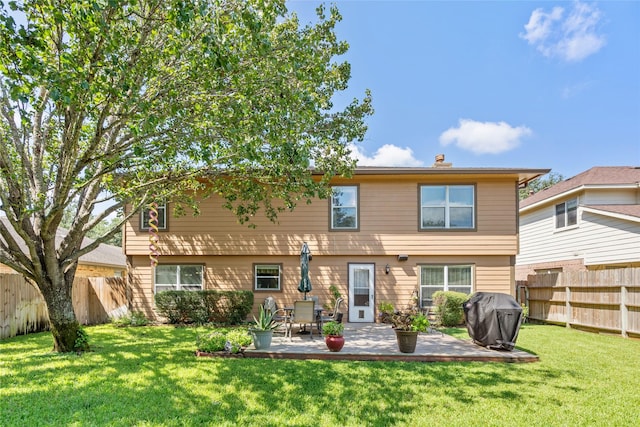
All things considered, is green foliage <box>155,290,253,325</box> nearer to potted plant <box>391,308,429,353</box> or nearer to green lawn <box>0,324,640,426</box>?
green lawn <box>0,324,640,426</box>

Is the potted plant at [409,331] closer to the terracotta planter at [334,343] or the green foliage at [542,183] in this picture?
the terracotta planter at [334,343]

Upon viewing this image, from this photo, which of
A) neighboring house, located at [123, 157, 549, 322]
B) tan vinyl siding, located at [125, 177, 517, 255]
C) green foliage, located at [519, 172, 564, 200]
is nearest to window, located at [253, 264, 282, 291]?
neighboring house, located at [123, 157, 549, 322]

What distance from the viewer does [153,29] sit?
5559mm

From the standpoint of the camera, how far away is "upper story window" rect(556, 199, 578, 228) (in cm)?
1336

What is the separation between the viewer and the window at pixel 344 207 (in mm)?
11805

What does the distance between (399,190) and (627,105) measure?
46.2 feet

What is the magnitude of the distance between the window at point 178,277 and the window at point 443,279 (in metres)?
7.44

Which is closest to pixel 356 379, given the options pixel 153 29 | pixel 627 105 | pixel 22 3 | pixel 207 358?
pixel 207 358

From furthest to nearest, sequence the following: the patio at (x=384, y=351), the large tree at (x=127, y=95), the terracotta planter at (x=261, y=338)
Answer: the terracotta planter at (x=261, y=338), the patio at (x=384, y=351), the large tree at (x=127, y=95)

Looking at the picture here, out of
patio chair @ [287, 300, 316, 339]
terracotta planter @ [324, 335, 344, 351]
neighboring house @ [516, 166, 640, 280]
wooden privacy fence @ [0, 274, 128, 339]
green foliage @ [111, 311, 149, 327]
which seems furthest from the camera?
neighboring house @ [516, 166, 640, 280]

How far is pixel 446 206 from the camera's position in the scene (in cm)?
1165

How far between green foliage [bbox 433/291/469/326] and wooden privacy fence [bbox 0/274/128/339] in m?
10.6

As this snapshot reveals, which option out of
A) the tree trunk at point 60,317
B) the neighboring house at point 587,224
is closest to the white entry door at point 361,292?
the tree trunk at point 60,317

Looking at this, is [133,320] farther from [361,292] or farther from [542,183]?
[542,183]
